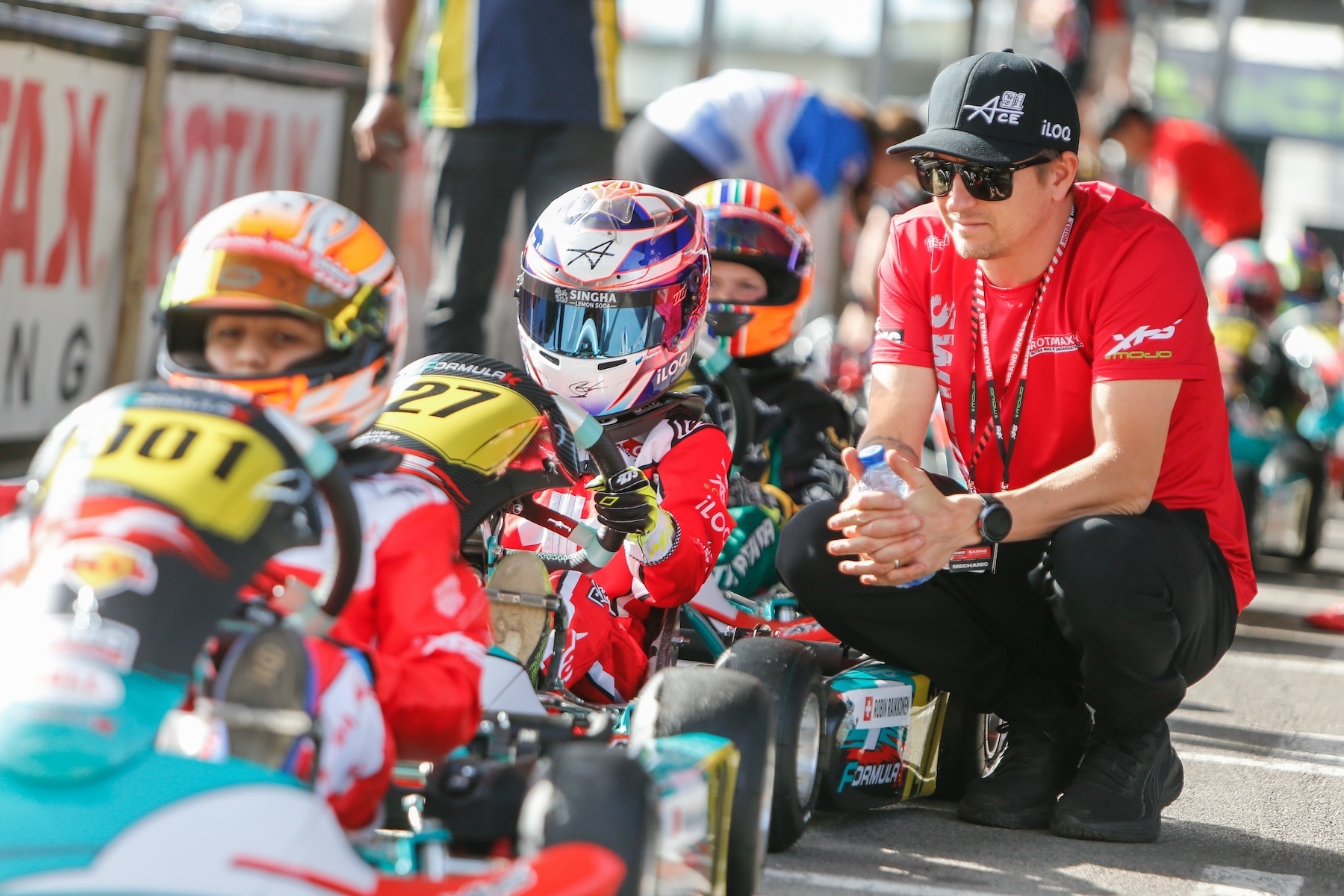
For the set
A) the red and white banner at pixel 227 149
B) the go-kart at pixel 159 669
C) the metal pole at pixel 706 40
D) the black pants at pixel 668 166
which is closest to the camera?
the go-kart at pixel 159 669

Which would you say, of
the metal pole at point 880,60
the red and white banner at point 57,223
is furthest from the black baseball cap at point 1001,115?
the metal pole at point 880,60

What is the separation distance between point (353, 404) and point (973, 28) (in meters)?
10.2

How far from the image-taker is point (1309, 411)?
8227 millimetres

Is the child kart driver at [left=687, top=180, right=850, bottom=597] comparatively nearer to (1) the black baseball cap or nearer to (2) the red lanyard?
(2) the red lanyard

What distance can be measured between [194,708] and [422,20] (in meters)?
7.88

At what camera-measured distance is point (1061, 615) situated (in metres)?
3.41

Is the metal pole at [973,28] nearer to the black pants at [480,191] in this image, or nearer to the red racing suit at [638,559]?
the black pants at [480,191]

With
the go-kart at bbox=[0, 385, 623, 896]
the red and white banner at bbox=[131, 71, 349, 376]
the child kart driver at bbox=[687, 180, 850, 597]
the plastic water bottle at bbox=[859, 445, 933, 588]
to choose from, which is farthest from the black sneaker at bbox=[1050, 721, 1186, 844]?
the red and white banner at bbox=[131, 71, 349, 376]

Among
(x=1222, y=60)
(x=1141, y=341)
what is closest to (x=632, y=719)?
(x=1141, y=341)

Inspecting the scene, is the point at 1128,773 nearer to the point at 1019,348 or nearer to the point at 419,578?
the point at 1019,348

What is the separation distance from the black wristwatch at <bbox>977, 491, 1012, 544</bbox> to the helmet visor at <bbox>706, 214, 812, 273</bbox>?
172cm

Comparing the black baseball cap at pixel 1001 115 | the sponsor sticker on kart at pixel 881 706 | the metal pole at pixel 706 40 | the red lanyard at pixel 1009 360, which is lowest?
the sponsor sticker on kart at pixel 881 706

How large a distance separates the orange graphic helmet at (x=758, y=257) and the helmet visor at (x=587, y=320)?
1.21 meters

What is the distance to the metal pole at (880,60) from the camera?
10.8m
